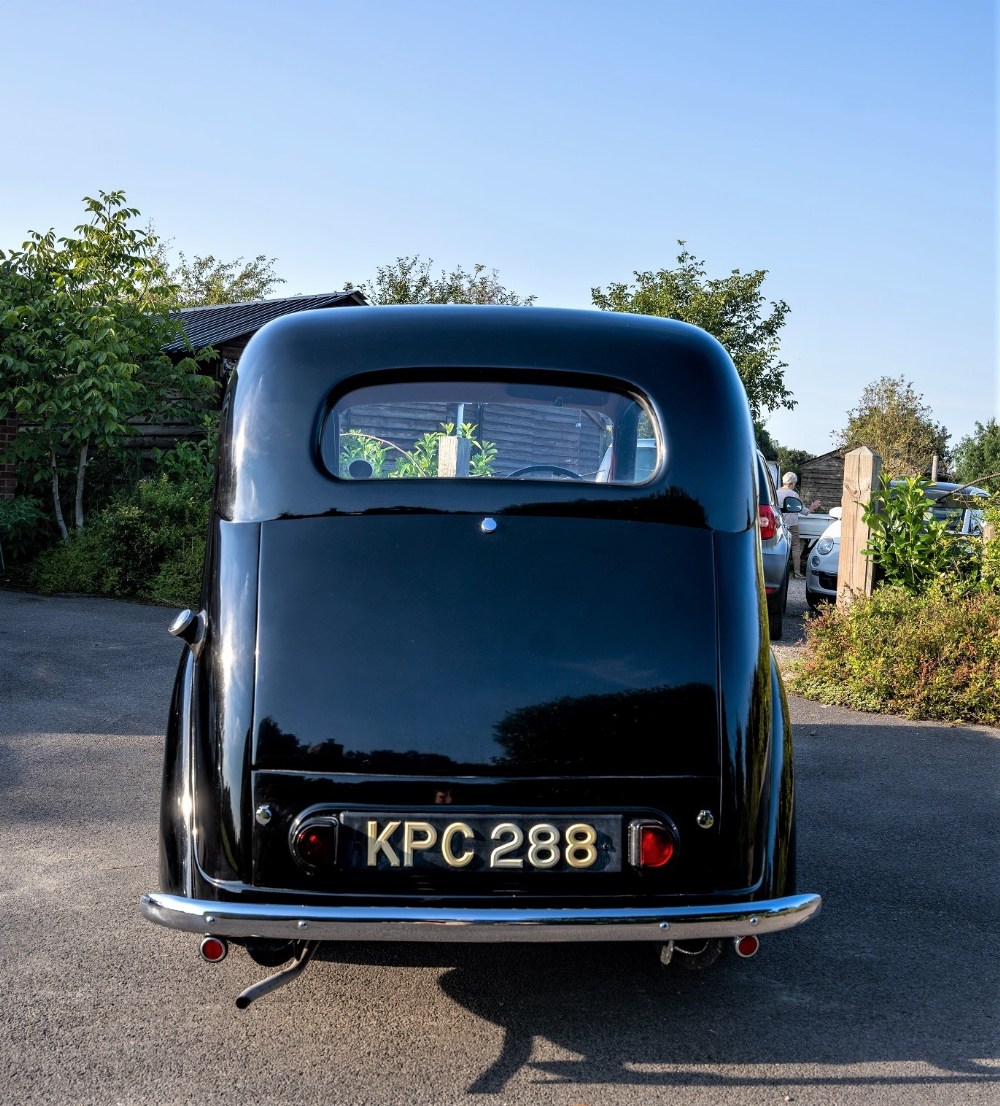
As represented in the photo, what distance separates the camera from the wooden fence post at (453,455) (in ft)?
11.5

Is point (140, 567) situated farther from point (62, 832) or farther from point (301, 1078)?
→ point (301, 1078)

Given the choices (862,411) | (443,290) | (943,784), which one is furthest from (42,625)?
(862,411)

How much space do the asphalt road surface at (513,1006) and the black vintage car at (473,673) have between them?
308 millimetres

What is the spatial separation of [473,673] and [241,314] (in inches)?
1026

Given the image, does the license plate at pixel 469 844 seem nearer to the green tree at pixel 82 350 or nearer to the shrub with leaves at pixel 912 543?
the shrub with leaves at pixel 912 543

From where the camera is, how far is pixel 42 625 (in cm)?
1081

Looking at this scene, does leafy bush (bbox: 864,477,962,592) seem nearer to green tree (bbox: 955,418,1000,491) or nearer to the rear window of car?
the rear window of car

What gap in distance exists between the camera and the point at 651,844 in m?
2.89

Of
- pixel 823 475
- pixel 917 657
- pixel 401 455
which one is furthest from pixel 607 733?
pixel 823 475

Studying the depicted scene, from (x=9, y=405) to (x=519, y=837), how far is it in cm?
1298

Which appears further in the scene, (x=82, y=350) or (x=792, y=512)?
(x=792, y=512)

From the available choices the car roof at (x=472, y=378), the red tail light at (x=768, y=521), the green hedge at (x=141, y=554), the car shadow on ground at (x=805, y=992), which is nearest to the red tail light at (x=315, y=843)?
the car shadow on ground at (x=805, y=992)

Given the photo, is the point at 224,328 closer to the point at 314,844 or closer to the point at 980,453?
the point at 314,844

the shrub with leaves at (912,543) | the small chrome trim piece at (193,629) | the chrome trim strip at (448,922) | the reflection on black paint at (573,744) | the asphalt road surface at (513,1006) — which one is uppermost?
the shrub with leaves at (912,543)
